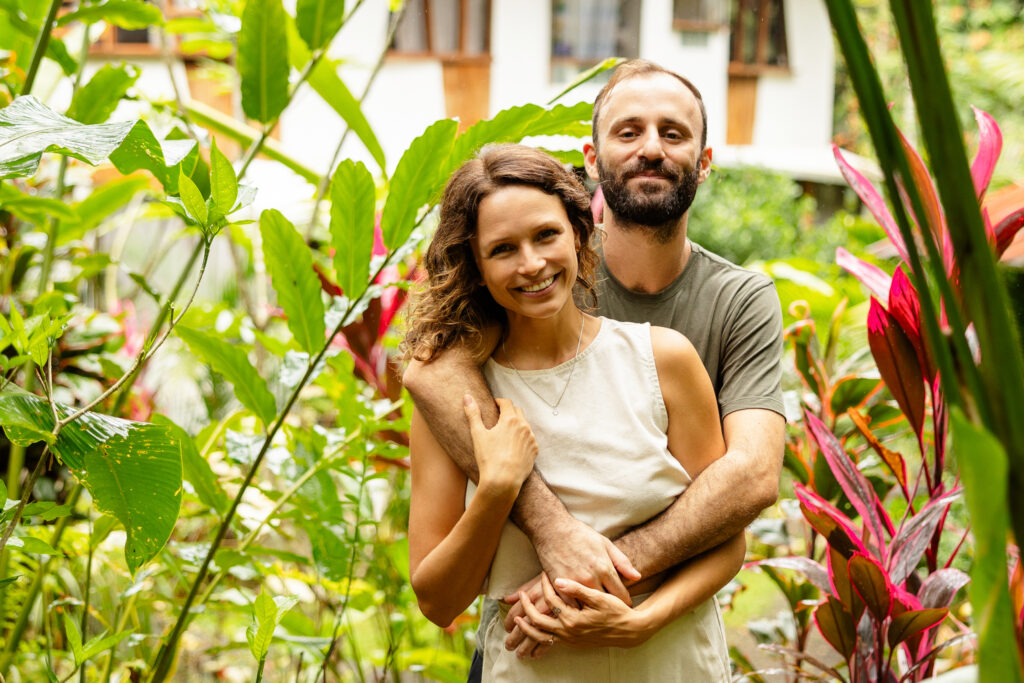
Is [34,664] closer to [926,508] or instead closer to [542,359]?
[542,359]

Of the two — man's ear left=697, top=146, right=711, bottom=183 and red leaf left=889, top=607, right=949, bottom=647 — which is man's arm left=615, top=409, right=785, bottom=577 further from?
man's ear left=697, top=146, right=711, bottom=183

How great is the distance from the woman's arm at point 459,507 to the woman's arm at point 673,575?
10cm

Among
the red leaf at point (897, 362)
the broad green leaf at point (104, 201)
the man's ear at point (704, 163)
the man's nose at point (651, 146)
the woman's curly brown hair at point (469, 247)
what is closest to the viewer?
the woman's curly brown hair at point (469, 247)

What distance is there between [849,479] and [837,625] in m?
0.25

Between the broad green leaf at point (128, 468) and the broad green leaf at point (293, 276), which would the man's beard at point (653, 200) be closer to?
the broad green leaf at point (293, 276)

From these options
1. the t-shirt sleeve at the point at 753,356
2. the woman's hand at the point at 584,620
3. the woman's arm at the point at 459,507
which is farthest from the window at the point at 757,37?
the woman's hand at the point at 584,620

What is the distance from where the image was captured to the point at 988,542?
1.01ft

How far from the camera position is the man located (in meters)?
1.30

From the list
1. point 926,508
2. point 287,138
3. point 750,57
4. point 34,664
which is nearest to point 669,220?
point 926,508

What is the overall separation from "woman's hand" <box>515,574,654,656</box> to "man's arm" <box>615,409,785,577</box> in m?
0.08

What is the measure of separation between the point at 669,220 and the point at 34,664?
2379 millimetres

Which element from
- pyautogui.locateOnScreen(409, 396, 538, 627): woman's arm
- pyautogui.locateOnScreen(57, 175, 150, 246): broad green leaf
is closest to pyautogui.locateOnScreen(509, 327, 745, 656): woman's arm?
pyautogui.locateOnScreen(409, 396, 538, 627): woman's arm

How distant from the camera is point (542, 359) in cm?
144

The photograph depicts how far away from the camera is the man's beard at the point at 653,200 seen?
61.5 inches
